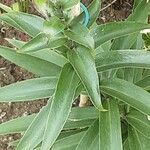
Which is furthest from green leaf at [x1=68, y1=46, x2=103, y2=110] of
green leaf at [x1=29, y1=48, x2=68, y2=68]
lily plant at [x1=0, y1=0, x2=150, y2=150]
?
green leaf at [x1=29, y1=48, x2=68, y2=68]

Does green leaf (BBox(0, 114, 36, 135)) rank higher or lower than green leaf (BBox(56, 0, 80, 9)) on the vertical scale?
lower

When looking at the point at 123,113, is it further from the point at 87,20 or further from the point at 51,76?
the point at 87,20

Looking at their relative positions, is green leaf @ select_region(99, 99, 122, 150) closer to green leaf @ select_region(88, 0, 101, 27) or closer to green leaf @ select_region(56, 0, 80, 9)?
green leaf @ select_region(88, 0, 101, 27)

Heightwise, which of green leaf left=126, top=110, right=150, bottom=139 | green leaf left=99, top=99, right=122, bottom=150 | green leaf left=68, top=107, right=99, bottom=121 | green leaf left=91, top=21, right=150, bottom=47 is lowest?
green leaf left=99, top=99, right=122, bottom=150

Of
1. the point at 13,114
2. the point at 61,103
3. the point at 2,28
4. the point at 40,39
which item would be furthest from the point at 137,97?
the point at 2,28

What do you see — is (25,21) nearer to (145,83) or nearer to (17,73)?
(145,83)

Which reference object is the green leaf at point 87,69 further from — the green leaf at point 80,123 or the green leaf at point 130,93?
the green leaf at point 80,123

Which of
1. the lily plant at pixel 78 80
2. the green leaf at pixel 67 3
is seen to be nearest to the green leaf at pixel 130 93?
the lily plant at pixel 78 80
